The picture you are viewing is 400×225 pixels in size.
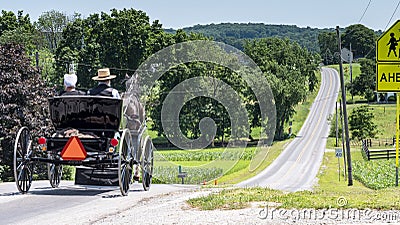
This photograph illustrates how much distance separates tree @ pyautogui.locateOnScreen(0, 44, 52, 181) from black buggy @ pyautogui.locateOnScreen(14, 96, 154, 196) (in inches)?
536

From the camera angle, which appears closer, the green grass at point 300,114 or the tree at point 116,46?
the tree at point 116,46

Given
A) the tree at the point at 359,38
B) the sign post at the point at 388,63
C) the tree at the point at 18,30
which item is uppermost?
the tree at the point at 359,38

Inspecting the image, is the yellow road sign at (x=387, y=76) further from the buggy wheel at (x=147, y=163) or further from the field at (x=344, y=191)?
the buggy wheel at (x=147, y=163)

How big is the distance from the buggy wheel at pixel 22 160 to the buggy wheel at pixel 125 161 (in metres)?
1.91

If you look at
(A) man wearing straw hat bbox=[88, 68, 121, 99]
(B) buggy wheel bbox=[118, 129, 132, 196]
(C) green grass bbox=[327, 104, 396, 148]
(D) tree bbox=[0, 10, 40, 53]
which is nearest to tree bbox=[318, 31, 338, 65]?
(C) green grass bbox=[327, 104, 396, 148]

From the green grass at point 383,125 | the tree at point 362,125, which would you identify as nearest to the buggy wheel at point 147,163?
the green grass at point 383,125

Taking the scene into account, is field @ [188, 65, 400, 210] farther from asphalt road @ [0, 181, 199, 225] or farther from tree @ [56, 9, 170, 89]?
tree @ [56, 9, 170, 89]

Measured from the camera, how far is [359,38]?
164 metres

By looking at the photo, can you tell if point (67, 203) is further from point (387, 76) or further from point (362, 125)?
point (362, 125)

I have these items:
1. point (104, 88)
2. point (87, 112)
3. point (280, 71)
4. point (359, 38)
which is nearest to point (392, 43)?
point (104, 88)

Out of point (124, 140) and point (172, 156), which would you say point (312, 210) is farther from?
point (172, 156)

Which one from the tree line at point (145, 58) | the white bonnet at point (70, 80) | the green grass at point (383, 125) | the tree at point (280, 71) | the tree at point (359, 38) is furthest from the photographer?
the tree at point (359, 38)

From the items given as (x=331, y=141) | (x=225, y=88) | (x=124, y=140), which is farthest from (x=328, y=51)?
(x=124, y=140)

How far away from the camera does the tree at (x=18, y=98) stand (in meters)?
27.5
